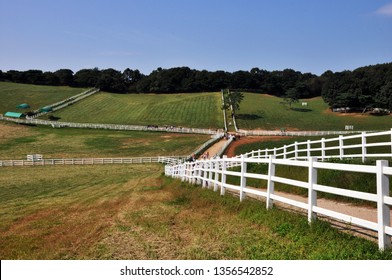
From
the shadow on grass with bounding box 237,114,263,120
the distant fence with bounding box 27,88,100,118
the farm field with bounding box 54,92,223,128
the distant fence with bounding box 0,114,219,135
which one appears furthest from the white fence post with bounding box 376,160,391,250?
the distant fence with bounding box 27,88,100,118

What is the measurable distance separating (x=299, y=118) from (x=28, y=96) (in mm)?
80258

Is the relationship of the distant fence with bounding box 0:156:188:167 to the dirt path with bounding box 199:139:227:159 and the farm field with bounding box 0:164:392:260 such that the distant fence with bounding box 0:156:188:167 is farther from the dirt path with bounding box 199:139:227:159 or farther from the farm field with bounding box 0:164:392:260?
the farm field with bounding box 0:164:392:260

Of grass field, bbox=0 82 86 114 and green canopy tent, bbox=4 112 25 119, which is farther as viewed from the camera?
grass field, bbox=0 82 86 114

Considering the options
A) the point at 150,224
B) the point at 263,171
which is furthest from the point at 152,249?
the point at 263,171

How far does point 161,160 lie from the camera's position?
1998 inches

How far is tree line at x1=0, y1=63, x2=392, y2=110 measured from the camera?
104 metres

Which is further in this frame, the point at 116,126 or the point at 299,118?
the point at 299,118

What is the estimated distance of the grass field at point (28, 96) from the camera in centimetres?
10712

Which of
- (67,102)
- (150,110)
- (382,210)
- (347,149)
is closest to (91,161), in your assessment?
(347,149)

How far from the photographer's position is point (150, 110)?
107 m

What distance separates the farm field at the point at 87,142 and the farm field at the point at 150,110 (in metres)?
14.3

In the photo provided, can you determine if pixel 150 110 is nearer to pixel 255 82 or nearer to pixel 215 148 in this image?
pixel 215 148

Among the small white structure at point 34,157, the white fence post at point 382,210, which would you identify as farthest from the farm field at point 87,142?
the white fence post at point 382,210

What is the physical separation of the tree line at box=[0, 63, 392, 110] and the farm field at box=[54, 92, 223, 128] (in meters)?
20.9
